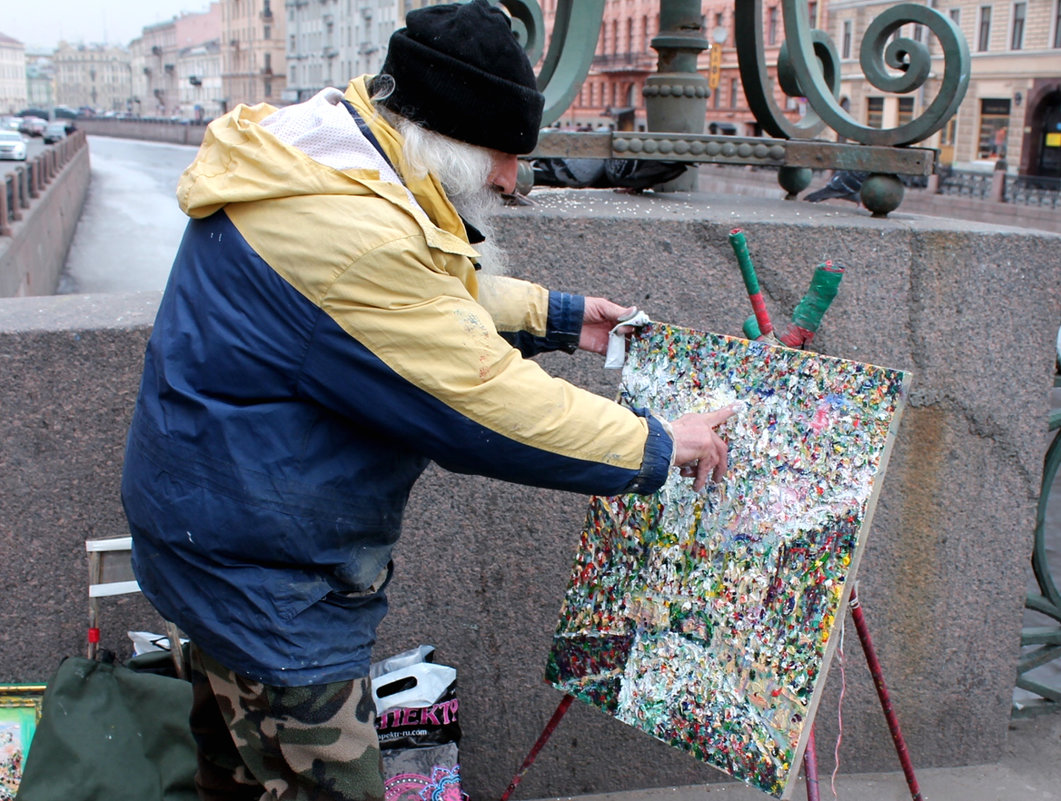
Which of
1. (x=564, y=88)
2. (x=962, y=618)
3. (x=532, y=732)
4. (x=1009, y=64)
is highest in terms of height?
(x=1009, y=64)

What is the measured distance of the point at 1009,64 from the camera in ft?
129

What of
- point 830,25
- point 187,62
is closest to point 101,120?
point 187,62

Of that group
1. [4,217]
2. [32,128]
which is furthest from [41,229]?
[32,128]

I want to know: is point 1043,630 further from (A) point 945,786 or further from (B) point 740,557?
(B) point 740,557

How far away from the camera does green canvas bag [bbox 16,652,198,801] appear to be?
221 cm

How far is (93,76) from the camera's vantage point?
6762 inches

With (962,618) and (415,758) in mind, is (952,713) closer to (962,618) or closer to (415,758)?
(962,618)

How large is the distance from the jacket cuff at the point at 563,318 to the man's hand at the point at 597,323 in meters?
0.03

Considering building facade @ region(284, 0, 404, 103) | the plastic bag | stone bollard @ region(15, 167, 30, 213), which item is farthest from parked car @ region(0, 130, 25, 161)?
building facade @ region(284, 0, 404, 103)

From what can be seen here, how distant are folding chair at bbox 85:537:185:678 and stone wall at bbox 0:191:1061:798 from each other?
Result: 0.10 m

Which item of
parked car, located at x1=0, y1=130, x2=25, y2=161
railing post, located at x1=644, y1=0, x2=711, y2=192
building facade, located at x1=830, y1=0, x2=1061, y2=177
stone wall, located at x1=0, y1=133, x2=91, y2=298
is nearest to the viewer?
railing post, located at x1=644, y1=0, x2=711, y2=192

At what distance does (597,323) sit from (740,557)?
56 cm

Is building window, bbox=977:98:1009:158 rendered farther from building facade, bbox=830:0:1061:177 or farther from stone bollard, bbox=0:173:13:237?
stone bollard, bbox=0:173:13:237

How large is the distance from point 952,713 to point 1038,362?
0.99 m
